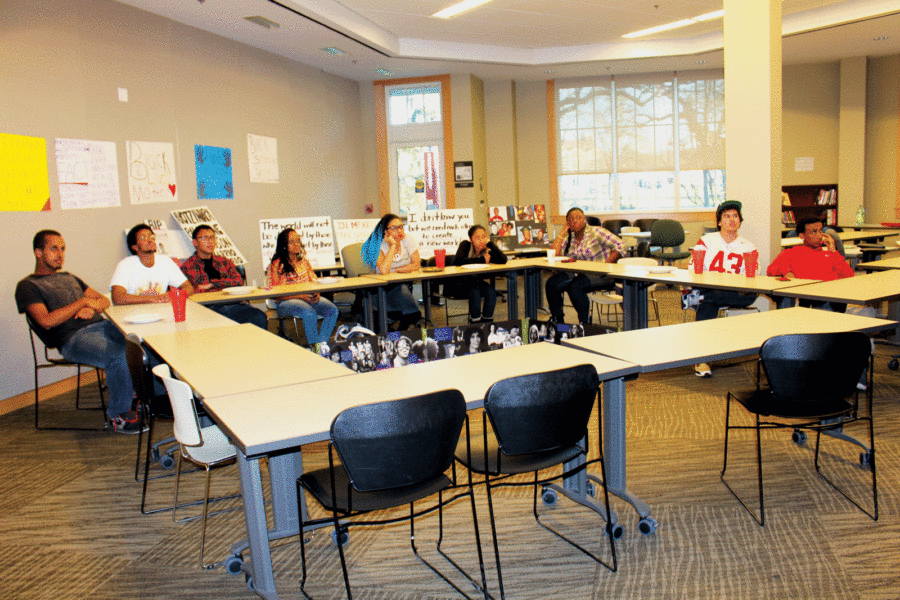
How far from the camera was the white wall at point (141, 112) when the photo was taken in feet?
16.4

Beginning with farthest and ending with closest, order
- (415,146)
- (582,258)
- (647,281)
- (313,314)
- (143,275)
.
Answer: (415,146)
(582,258)
(313,314)
(647,281)
(143,275)

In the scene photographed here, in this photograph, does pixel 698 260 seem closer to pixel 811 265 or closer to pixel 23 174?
pixel 811 265

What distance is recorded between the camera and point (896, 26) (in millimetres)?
8578

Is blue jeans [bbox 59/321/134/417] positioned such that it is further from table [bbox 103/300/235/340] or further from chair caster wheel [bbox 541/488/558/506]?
chair caster wheel [bbox 541/488/558/506]

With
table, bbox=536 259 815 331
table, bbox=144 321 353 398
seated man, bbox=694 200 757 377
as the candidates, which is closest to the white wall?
table, bbox=144 321 353 398

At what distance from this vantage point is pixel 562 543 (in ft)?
8.80

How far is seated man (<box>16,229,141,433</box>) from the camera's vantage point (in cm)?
425

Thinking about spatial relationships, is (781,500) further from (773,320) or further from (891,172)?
(891,172)

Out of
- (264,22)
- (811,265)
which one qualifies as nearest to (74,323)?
(264,22)

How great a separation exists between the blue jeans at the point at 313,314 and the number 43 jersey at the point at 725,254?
3.04 metres

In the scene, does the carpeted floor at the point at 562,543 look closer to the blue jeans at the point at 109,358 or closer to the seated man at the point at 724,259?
the blue jeans at the point at 109,358

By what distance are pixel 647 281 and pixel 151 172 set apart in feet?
14.7

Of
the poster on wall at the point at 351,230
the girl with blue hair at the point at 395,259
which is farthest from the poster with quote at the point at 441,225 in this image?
the girl with blue hair at the point at 395,259

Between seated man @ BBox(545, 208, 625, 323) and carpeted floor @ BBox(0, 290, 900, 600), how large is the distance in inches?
104
